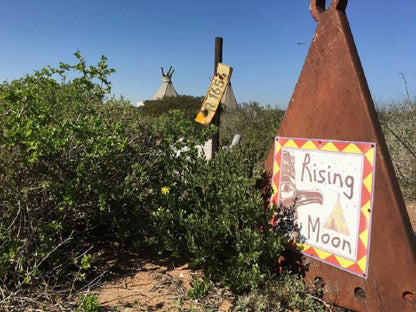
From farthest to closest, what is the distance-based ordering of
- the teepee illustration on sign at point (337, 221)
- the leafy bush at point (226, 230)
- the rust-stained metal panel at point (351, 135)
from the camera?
the leafy bush at point (226, 230)
the teepee illustration on sign at point (337, 221)
the rust-stained metal panel at point (351, 135)

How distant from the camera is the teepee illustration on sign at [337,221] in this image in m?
2.33

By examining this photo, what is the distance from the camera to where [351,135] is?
2.28 metres

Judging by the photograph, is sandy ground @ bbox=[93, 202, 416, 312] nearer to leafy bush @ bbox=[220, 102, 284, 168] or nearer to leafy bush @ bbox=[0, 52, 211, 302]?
leafy bush @ bbox=[0, 52, 211, 302]

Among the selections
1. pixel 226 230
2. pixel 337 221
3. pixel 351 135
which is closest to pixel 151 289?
pixel 226 230

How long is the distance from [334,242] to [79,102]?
2436 mm

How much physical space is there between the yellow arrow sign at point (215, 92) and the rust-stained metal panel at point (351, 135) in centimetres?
166

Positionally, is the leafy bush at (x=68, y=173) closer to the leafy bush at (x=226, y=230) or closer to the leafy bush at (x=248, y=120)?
the leafy bush at (x=226, y=230)

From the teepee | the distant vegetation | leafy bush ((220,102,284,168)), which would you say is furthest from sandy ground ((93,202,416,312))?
the teepee

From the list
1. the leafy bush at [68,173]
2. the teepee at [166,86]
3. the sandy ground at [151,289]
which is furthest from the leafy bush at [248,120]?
the teepee at [166,86]

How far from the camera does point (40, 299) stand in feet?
7.94

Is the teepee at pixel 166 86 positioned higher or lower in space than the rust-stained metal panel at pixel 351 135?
higher

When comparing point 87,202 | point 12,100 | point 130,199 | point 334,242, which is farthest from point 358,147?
point 12,100

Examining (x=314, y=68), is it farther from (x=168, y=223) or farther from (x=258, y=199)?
(x=168, y=223)

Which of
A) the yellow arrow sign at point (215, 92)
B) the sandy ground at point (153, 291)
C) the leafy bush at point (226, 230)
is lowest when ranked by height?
the sandy ground at point (153, 291)
